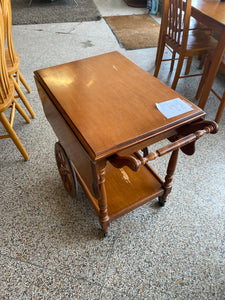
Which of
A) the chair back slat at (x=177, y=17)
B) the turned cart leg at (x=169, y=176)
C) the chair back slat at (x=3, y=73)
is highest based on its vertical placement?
the chair back slat at (x=177, y=17)

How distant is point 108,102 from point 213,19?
4.07 ft

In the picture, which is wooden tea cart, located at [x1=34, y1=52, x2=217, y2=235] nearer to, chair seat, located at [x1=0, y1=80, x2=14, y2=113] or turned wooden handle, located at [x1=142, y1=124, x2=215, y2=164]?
turned wooden handle, located at [x1=142, y1=124, x2=215, y2=164]

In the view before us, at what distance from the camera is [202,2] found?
1.84 m

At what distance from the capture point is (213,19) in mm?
1556

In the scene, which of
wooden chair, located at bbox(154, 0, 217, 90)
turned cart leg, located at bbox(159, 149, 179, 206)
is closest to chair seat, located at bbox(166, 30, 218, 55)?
wooden chair, located at bbox(154, 0, 217, 90)

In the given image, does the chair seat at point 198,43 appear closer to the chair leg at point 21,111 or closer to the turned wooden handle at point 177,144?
the turned wooden handle at point 177,144

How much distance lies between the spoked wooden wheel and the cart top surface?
31 centimetres

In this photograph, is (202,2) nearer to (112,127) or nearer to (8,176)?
(112,127)

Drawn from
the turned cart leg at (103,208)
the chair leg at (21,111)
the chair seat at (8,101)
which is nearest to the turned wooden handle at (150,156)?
the turned cart leg at (103,208)

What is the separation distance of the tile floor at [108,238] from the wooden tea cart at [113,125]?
18 cm

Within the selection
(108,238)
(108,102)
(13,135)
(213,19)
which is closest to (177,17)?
(213,19)

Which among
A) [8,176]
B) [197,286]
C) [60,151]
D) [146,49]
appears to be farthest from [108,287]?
[146,49]

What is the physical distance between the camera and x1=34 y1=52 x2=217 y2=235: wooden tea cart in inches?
30.4

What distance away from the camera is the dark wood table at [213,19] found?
5.01 ft
